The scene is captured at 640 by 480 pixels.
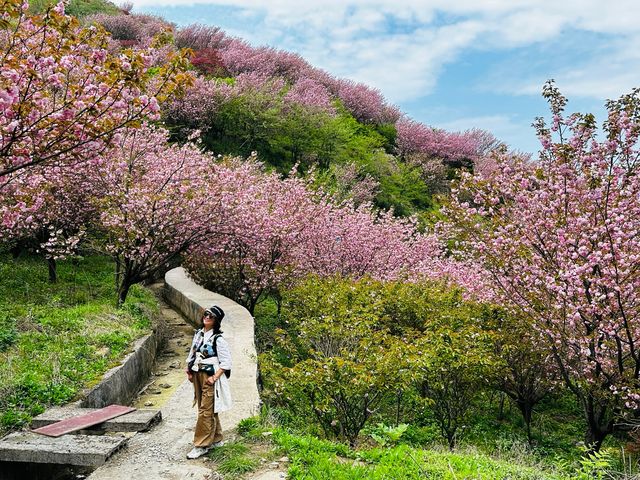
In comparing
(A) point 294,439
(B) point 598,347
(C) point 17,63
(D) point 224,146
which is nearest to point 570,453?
(B) point 598,347

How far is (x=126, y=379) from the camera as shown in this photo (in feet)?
30.1

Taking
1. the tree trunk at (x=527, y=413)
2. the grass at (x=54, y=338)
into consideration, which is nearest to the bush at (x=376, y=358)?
the tree trunk at (x=527, y=413)

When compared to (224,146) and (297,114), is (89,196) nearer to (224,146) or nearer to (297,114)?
(224,146)

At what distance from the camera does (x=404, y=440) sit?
9.55 m

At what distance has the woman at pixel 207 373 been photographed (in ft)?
19.5

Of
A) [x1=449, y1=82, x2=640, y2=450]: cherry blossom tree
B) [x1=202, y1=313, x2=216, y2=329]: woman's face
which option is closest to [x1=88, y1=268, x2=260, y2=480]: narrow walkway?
[x1=202, y1=313, x2=216, y2=329]: woman's face

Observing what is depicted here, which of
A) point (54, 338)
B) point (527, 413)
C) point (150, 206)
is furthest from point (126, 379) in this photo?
point (527, 413)

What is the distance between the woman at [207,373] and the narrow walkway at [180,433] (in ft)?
0.85

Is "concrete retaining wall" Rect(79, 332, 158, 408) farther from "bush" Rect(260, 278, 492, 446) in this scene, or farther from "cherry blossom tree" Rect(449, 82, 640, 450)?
"cherry blossom tree" Rect(449, 82, 640, 450)

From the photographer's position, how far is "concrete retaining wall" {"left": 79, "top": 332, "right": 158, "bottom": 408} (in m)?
7.93

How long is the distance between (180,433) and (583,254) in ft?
22.5

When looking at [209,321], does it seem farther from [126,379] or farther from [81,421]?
[126,379]

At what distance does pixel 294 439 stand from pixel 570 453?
6.89 m

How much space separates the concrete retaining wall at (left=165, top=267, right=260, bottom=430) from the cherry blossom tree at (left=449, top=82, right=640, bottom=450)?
4.91 metres
